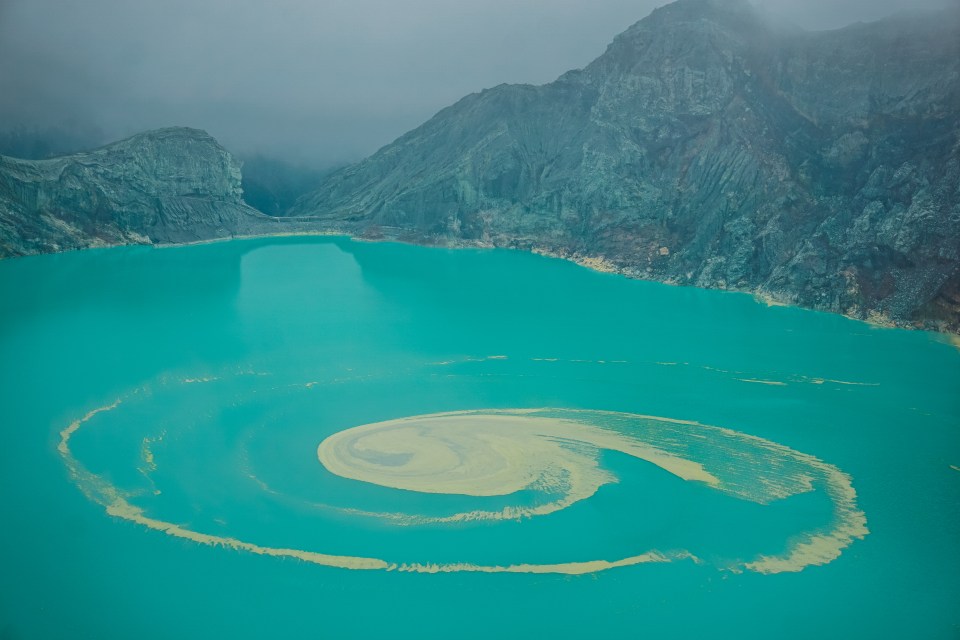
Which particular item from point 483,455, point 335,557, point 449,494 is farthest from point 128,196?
point 335,557

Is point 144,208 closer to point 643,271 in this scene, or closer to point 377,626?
point 643,271

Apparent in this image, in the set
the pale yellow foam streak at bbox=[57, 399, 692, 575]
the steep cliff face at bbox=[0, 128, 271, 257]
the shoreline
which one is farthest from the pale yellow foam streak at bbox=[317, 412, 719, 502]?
the steep cliff face at bbox=[0, 128, 271, 257]

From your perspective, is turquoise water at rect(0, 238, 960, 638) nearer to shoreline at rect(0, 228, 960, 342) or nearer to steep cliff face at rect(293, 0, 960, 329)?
shoreline at rect(0, 228, 960, 342)

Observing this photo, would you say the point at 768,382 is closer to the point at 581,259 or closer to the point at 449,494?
the point at 449,494

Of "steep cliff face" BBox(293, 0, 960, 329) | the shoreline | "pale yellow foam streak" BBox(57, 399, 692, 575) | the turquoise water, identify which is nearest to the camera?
→ the turquoise water

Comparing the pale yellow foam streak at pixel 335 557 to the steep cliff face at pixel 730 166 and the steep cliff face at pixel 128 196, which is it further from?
the steep cliff face at pixel 128 196

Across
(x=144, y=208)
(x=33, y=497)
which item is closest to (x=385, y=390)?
(x=33, y=497)
